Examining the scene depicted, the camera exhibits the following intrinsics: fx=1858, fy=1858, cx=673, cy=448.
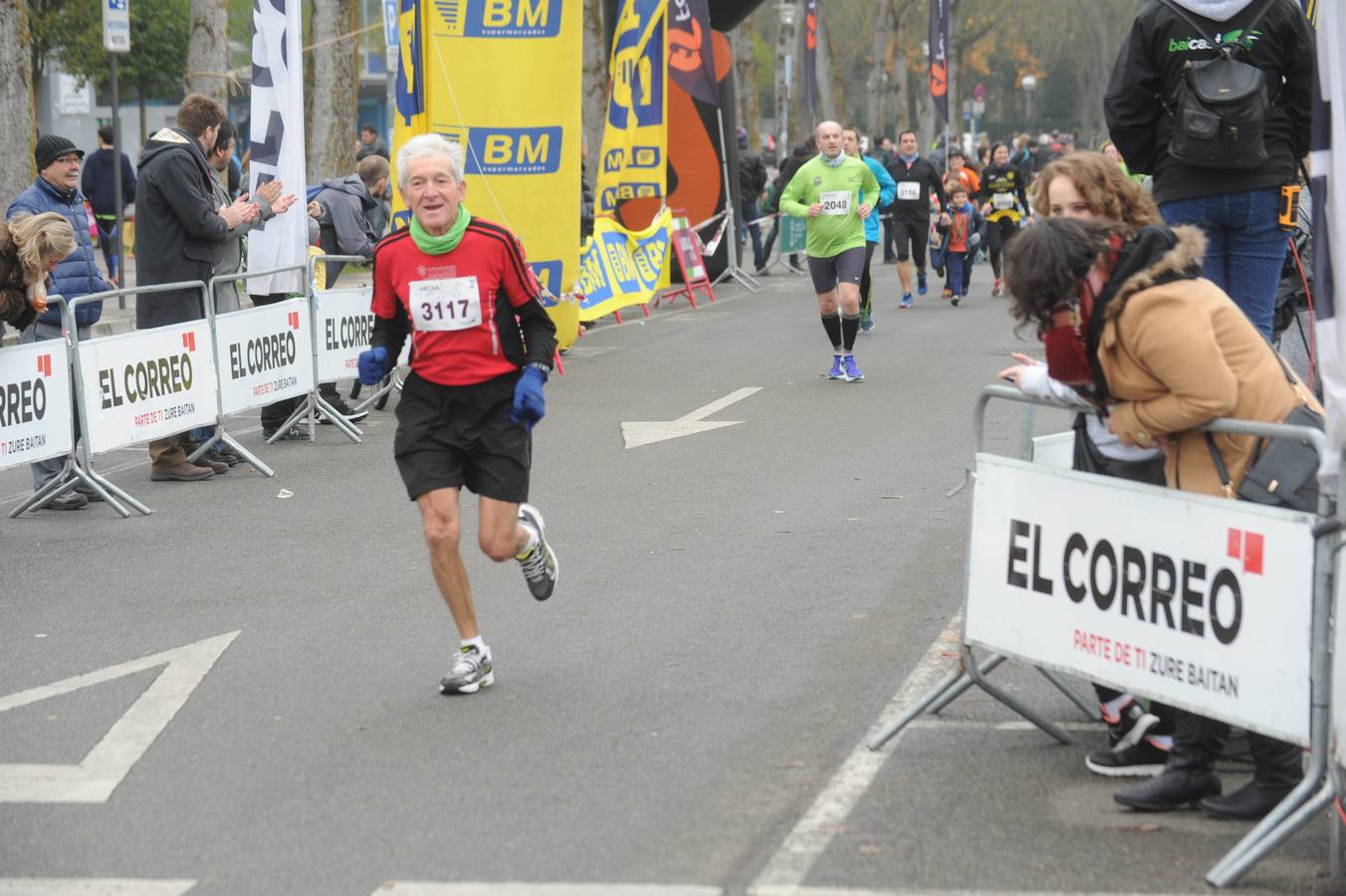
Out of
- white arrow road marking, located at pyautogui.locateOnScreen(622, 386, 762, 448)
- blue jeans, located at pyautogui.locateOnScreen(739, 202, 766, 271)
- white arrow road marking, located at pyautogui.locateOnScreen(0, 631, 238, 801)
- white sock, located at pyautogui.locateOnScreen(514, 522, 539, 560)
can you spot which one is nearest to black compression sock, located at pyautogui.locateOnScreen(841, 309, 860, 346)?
white arrow road marking, located at pyautogui.locateOnScreen(622, 386, 762, 448)

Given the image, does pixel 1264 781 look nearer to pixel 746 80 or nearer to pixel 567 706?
pixel 567 706

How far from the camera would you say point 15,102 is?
1742 centimetres

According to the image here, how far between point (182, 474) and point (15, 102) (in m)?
8.21

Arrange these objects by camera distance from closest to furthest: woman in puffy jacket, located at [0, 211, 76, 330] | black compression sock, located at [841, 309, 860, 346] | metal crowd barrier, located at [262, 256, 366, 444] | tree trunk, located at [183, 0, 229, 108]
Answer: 1. woman in puffy jacket, located at [0, 211, 76, 330]
2. metal crowd barrier, located at [262, 256, 366, 444]
3. black compression sock, located at [841, 309, 860, 346]
4. tree trunk, located at [183, 0, 229, 108]

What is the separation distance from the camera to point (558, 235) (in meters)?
16.2

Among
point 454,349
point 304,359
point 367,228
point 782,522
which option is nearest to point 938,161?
point 367,228

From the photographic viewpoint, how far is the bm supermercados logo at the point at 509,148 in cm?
1568

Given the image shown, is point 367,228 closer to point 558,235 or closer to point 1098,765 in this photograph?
point 558,235

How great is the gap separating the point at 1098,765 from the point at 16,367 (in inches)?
243

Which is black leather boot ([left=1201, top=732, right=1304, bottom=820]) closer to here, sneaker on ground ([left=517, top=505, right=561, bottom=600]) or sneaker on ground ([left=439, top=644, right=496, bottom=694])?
sneaker on ground ([left=439, top=644, right=496, bottom=694])

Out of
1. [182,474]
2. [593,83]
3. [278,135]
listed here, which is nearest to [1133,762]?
[182,474]

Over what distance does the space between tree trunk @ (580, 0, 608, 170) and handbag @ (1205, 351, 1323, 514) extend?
80.1 feet

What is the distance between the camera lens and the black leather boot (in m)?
4.56

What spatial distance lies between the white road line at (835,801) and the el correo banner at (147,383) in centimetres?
540
